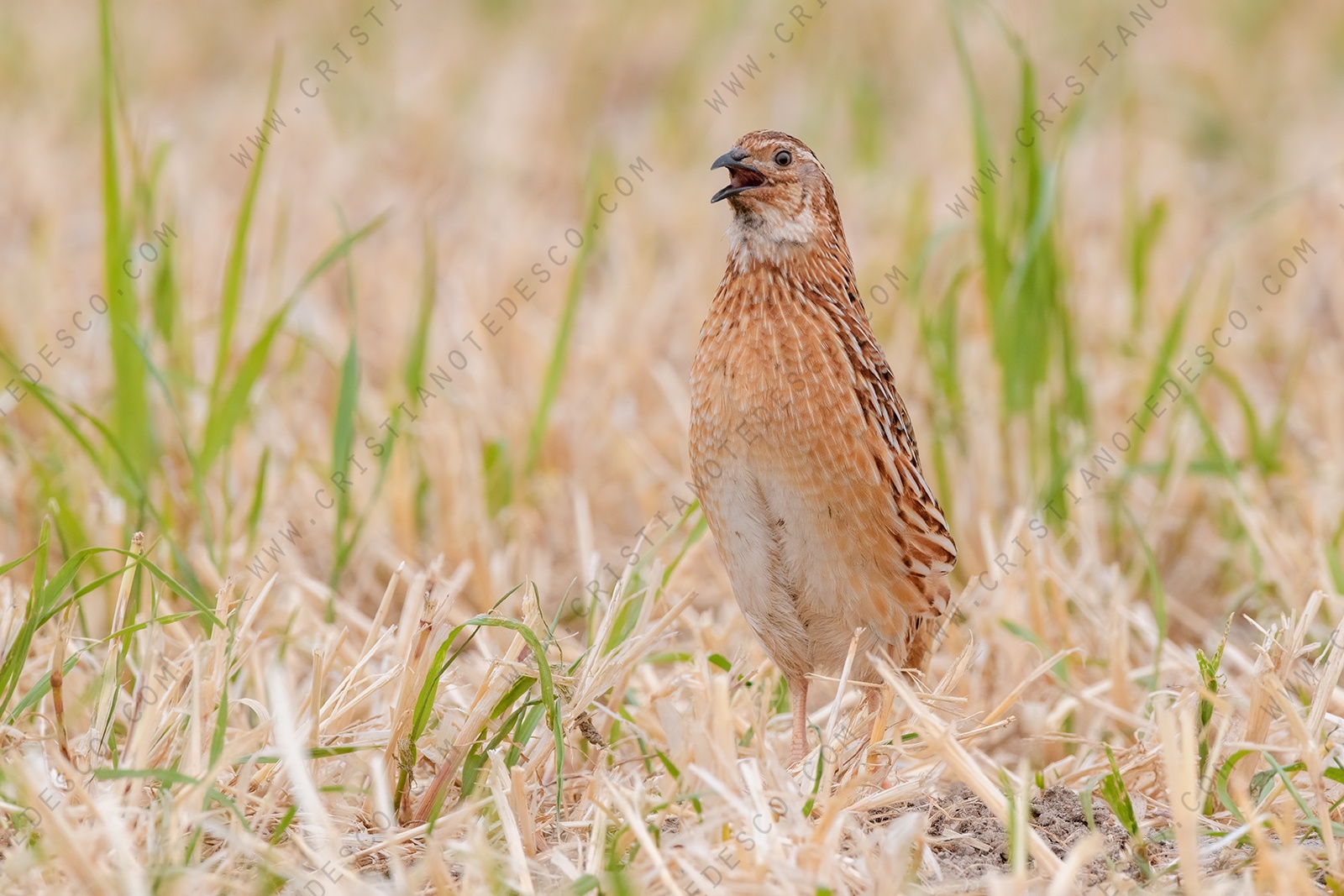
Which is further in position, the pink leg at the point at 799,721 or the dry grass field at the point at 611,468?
the pink leg at the point at 799,721

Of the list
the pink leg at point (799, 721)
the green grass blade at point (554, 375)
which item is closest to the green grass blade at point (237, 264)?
the green grass blade at point (554, 375)

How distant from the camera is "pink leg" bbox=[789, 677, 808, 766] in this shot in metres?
3.51

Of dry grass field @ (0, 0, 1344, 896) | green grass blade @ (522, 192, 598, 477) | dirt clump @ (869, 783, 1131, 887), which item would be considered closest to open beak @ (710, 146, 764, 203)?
dry grass field @ (0, 0, 1344, 896)

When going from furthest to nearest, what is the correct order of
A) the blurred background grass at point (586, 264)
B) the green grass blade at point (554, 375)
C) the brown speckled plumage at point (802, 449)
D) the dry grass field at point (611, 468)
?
the green grass blade at point (554, 375)
the blurred background grass at point (586, 264)
the brown speckled plumage at point (802, 449)
the dry grass field at point (611, 468)

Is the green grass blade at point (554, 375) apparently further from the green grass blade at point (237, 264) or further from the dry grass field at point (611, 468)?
the green grass blade at point (237, 264)

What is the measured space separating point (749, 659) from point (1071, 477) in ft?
4.63

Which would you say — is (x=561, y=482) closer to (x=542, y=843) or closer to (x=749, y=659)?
(x=749, y=659)

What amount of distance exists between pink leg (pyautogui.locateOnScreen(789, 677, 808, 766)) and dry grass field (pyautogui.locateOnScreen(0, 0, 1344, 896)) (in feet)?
0.21

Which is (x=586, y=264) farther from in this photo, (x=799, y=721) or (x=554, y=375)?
(x=799, y=721)

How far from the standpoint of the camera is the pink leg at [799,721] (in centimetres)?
351

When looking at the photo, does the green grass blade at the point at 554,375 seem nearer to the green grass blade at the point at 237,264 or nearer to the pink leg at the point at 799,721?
the green grass blade at the point at 237,264

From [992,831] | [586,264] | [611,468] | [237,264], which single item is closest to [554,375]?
[611,468]

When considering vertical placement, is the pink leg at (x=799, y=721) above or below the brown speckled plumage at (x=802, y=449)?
below

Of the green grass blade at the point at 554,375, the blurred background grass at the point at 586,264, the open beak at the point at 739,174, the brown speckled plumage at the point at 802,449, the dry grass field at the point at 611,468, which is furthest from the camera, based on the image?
the green grass blade at the point at 554,375
